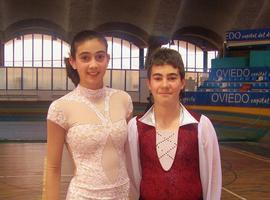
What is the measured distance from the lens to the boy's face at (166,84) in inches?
69.4

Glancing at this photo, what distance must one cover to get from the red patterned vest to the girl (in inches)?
6.1

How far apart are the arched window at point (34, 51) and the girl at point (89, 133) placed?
31501 millimetres

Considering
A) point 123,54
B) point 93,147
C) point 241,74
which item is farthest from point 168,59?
point 123,54

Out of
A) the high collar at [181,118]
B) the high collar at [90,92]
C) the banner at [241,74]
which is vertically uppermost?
the banner at [241,74]

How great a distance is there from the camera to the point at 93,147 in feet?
6.03

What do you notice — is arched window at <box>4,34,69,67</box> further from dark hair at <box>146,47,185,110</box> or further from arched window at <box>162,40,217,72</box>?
dark hair at <box>146,47,185,110</box>

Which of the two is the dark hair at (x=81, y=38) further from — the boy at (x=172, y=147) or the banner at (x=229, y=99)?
the banner at (x=229, y=99)

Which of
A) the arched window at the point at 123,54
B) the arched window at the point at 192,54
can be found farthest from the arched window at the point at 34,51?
the arched window at the point at 192,54

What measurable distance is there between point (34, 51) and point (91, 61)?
32.5 metres

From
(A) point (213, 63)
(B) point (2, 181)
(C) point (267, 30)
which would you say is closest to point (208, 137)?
(B) point (2, 181)

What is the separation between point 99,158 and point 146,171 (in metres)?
0.21

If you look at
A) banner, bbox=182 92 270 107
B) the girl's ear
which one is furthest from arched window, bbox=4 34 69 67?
the girl's ear

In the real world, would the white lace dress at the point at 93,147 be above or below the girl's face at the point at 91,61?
below

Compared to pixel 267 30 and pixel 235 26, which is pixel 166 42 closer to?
pixel 235 26
